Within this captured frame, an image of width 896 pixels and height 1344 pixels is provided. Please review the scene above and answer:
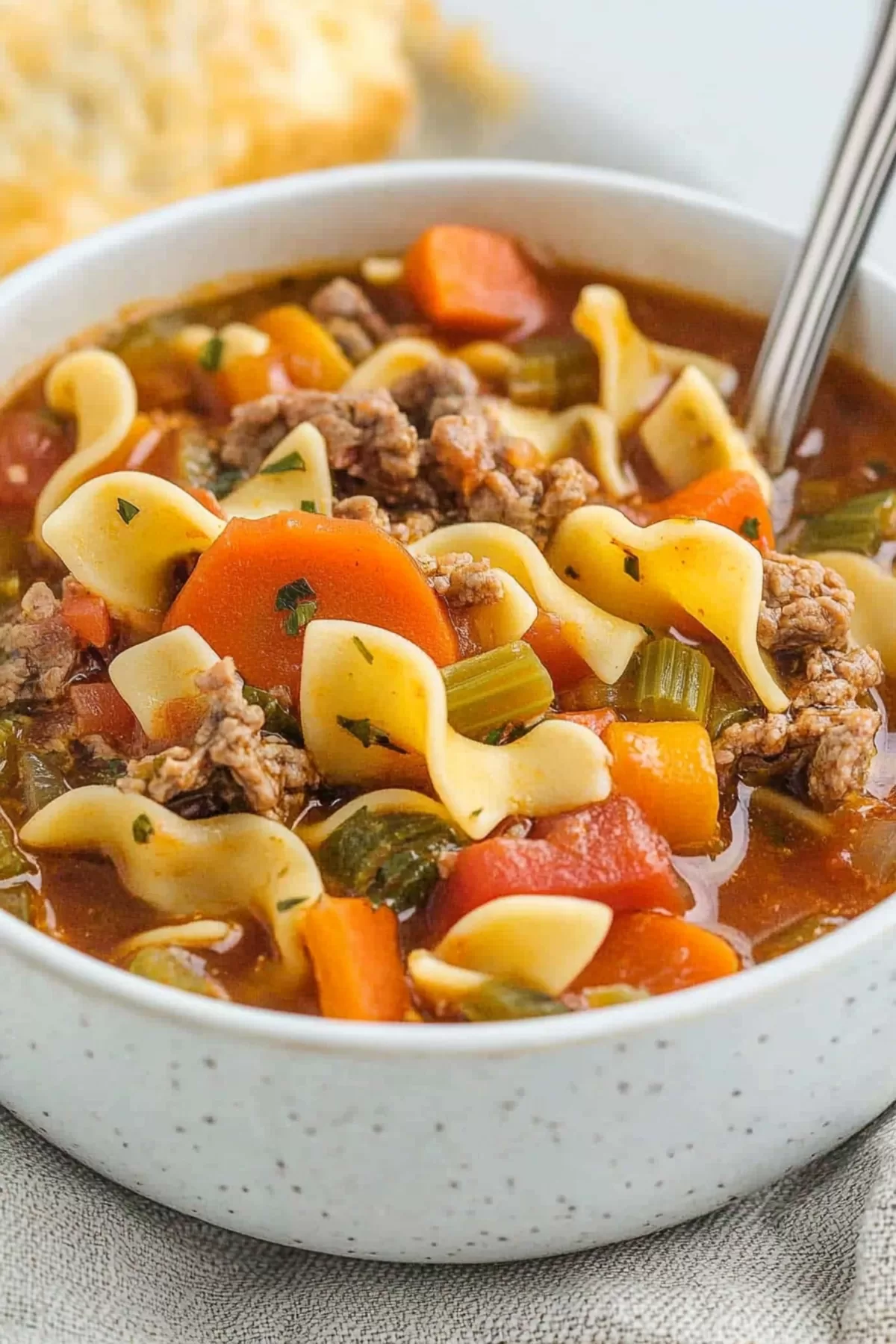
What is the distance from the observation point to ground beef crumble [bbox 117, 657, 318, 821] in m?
3.19

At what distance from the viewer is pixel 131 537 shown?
3.74 metres

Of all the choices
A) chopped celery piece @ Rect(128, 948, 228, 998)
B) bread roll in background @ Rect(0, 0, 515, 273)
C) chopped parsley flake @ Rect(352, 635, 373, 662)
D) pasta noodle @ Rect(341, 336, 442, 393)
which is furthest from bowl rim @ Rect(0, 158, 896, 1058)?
bread roll in background @ Rect(0, 0, 515, 273)

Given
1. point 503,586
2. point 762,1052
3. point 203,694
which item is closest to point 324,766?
point 203,694

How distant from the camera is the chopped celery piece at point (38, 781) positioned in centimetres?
339

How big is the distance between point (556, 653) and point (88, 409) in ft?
5.52

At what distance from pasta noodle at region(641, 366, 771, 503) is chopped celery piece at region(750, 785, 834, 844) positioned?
1063 mm

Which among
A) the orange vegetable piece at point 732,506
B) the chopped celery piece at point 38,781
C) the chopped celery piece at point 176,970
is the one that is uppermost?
the orange vegetable piece at point 732,506

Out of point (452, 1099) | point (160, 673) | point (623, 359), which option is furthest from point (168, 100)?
point (452, 1099)

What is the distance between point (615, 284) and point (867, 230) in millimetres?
972

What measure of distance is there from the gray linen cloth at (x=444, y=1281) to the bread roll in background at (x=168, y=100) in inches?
130

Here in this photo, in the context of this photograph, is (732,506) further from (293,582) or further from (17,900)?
(17,900)

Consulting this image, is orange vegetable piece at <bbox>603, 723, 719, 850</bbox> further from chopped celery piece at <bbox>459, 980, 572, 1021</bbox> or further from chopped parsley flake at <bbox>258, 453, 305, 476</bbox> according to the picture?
chopped parsley flake at <bbox>258, 453, 305, 476</bbox>

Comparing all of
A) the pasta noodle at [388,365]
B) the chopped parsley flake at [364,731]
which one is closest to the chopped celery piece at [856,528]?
the pasta noodle at [388,365]

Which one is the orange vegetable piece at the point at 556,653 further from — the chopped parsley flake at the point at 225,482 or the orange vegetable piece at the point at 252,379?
the orange vegetable piece at the point at 252,379
